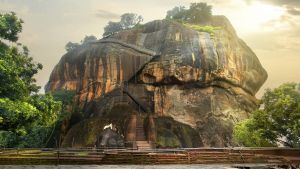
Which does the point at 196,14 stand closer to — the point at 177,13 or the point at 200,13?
the point at 200,13

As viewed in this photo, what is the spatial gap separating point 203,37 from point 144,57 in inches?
461

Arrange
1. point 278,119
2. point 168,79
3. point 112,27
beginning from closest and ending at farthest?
point 278,119 < point 168,79 < point 112,27

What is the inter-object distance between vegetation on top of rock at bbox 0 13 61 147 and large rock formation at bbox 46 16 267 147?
30952 mm

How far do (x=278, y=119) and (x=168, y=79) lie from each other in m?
28.0

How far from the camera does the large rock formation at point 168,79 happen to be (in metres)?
58.9

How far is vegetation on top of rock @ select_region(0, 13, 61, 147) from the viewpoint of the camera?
19.5 m

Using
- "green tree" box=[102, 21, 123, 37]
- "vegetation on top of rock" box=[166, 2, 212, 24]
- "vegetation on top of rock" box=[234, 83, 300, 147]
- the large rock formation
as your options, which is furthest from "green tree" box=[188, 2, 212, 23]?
"vegetation on top of rock" box=[234, 83, 300, 147]

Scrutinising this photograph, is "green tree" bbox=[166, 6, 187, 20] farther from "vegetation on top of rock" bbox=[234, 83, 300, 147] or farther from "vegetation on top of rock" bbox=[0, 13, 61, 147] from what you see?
"vegetation on top of rock" bbox=[0, 13, 61, 147]

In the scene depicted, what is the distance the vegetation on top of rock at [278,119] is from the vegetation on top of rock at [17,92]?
71.7ft

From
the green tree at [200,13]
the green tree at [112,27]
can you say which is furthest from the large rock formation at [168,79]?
the green tree at [112,27]

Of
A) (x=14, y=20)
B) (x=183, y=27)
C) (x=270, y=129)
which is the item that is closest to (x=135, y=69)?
(x=183, y=27)

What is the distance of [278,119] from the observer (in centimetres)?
3569

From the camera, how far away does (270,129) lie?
36.4 metres

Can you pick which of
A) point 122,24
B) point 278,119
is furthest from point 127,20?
point 278,119
